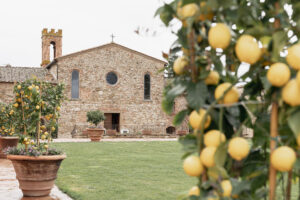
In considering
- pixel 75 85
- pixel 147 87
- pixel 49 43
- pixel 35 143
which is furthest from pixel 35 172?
pixel 49 43

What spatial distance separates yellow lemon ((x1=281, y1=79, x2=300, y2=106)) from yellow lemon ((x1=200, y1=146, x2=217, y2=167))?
0.72 ft

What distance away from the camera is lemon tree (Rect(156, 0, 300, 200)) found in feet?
2.77

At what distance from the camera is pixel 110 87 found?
2658cm

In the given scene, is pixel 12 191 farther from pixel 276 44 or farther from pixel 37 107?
pixel 276 44

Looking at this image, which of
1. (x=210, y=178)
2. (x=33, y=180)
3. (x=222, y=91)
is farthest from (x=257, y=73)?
(x=33, y=180)

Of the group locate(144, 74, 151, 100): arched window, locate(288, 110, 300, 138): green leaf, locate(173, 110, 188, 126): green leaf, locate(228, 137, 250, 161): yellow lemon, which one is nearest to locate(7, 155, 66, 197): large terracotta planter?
locate(173, 110, 188, 126): green leaf

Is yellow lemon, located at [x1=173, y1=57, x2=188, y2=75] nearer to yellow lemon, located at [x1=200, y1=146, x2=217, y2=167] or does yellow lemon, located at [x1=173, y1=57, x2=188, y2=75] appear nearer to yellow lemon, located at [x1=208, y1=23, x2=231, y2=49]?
yellow lemon, located at [x1=208, y1=23, x2=231, y2=49]

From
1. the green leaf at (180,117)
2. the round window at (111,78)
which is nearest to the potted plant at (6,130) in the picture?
the green leaf at (180,117)

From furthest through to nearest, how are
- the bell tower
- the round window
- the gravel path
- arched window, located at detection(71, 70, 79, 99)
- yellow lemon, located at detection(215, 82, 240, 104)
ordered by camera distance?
the bell tower < the round window < arched window, located at detection(71, 70, 79, 99) < the gravel path < yellow lemon, located at detection(215, 82, 240, 104)

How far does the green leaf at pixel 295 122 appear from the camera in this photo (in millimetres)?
797

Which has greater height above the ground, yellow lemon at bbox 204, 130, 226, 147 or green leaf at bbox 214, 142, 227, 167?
yellow lemon at bbox 204, 130, 226, 147

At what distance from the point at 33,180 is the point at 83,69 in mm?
21885

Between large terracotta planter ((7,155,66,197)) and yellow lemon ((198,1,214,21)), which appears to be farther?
large terracotta planter ((7,155,66,197))

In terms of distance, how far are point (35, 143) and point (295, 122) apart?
500cm
